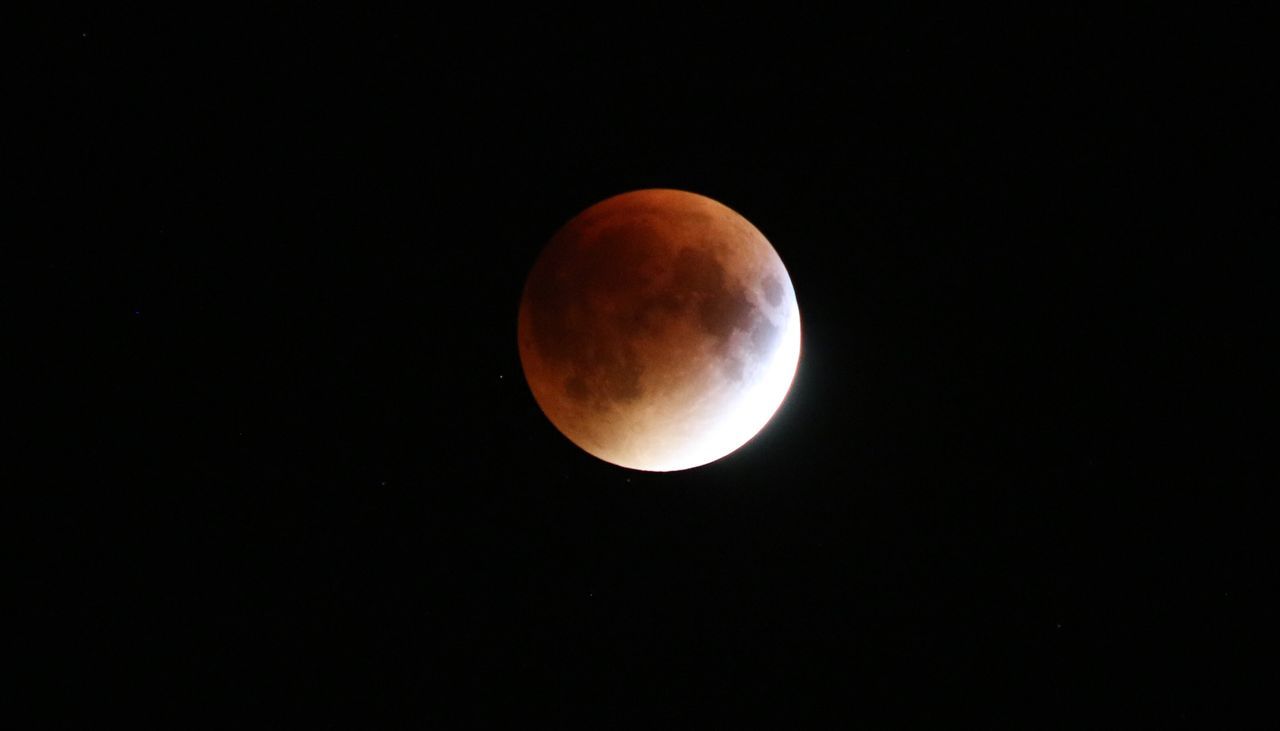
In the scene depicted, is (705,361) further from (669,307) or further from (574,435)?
(574,435)

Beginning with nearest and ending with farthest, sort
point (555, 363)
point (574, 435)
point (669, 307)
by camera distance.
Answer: point (669, 307) < point (555, 363) < point (574, 435)

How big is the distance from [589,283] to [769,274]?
1010 mm

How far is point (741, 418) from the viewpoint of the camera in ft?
12.6

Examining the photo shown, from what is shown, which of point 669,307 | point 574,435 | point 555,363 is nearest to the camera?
point 669,307

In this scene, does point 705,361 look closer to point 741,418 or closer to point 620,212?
point 741,418

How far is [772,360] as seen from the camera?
12.4 ft

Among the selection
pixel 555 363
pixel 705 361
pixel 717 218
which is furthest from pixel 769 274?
pixel 555 363

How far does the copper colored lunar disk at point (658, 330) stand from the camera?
352cm

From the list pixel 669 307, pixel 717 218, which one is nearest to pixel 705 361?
pixel 669 307

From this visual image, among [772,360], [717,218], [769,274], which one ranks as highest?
[717,218]

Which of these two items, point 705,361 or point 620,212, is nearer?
point 705,361

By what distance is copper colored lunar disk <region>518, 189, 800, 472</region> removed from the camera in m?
3.52

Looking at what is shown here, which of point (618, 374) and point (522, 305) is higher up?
point (522, 305)

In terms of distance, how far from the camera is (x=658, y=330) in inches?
137
